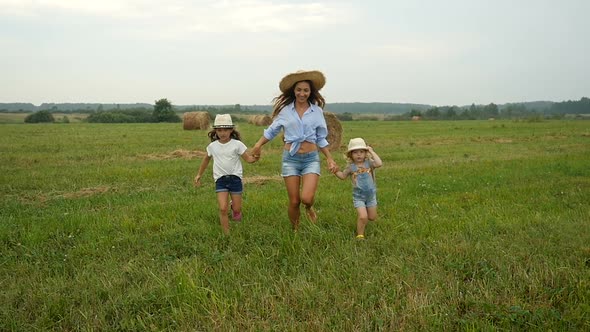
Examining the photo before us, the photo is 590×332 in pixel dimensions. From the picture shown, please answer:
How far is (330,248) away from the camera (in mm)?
5328

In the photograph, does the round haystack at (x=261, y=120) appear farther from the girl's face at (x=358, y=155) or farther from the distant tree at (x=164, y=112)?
the girl's face at (x=358, y=155)

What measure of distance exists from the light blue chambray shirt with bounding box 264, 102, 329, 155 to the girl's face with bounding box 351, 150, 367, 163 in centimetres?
49

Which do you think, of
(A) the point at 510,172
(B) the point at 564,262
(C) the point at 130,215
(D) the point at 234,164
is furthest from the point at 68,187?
(A) the point at 510,172

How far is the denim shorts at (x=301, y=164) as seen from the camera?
19.7 feet

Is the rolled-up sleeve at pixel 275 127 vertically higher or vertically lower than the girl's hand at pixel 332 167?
higher

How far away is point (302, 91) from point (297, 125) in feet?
1.44

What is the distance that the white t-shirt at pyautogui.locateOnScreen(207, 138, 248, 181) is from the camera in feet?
20.4

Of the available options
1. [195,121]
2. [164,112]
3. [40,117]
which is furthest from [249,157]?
[40,117]

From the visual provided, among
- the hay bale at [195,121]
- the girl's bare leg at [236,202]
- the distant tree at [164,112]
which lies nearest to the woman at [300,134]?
the girl's bare leg at [236,202]

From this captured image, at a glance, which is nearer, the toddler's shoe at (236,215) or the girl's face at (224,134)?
the girl's face at (224,134)

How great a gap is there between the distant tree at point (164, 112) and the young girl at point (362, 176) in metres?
52.3

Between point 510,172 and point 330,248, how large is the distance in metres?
7.31

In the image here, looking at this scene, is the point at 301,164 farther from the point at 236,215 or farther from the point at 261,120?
the point at 261,120

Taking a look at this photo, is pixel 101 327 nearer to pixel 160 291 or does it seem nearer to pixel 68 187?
pixel 160 291
